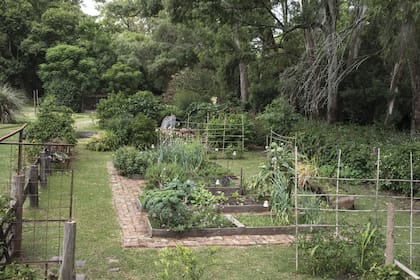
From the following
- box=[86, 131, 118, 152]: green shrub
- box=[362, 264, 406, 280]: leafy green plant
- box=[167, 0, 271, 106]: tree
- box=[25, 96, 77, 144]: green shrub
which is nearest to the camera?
box=[362, 264, 406, 280]: leafy green plant

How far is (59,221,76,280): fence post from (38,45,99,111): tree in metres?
26.5

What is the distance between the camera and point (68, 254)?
373 cm

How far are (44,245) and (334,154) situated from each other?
25.9 ft

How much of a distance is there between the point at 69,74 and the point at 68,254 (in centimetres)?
2705

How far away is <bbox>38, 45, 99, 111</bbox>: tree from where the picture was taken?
2913 cm

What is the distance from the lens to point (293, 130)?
14414 millimetres

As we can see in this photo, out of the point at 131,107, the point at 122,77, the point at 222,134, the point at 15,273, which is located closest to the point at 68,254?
the point at 15,273

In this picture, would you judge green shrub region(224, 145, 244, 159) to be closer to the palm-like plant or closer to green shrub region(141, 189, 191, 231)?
A: green shrub region(141, 189, 191, 231)

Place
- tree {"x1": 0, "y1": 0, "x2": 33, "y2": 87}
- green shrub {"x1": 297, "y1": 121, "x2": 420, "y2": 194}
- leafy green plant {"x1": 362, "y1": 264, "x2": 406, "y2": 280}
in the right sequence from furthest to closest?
1. tree {"x1": 0, "y1": 0, "x2": 33, "y2": 87}
2. green shrub {"x1": 297, "y1": 121, "x2": 420, "y2": 194}
3. leafy green plant {"x1": 362, "y1": 264, "x2": 406, "y2": 280}

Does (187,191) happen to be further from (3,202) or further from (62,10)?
(62,10)

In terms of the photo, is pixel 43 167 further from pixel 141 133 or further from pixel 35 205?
pixel 141 133

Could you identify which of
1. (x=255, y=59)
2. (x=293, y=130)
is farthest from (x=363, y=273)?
(x=255, y=59)

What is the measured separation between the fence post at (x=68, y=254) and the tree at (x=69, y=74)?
2653 centimetres

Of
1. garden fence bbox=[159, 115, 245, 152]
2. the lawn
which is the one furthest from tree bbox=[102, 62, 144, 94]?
the lawn
